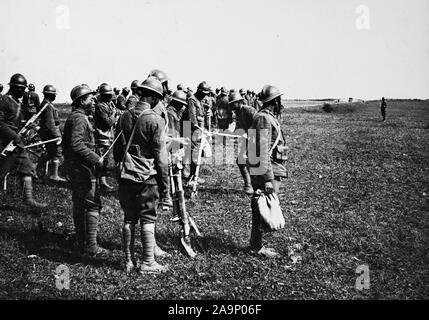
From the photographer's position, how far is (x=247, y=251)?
5.86 meters

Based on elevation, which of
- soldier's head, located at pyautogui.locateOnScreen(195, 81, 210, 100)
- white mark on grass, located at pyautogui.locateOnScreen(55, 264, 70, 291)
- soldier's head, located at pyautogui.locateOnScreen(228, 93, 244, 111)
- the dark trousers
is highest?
soldier's head, located at pyautogui.locateOnScreen(195, 81, 210, 100)

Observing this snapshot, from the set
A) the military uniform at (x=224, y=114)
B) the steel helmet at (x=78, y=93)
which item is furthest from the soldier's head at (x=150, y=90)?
the military uniform at (x=224, y=114)

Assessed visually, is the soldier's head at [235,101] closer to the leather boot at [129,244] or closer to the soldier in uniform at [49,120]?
the soldier in uniform at [49,120]

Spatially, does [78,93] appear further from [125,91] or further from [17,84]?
[125,91]

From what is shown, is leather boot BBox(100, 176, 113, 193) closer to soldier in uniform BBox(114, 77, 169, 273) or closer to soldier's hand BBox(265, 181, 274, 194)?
soldier in uniform BBox(114, 77, 169, 273)

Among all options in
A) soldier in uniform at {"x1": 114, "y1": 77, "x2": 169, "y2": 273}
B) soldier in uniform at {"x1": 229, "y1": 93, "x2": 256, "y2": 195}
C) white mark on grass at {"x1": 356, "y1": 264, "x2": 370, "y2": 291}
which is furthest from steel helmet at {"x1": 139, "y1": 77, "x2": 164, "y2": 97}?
soldier in uniform at {"x1": 229, "y1": 93, "x2": 256, "y2": 195}

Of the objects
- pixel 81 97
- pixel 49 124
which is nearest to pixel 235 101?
pixel 49 124

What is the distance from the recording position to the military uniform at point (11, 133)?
745 centimetres

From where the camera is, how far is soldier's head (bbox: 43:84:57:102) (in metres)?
9.62

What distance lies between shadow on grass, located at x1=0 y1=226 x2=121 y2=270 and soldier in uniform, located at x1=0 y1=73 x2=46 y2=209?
143 cm

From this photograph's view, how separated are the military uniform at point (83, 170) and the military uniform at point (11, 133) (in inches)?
95.8

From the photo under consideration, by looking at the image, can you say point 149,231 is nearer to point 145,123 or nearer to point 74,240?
point 145,123
